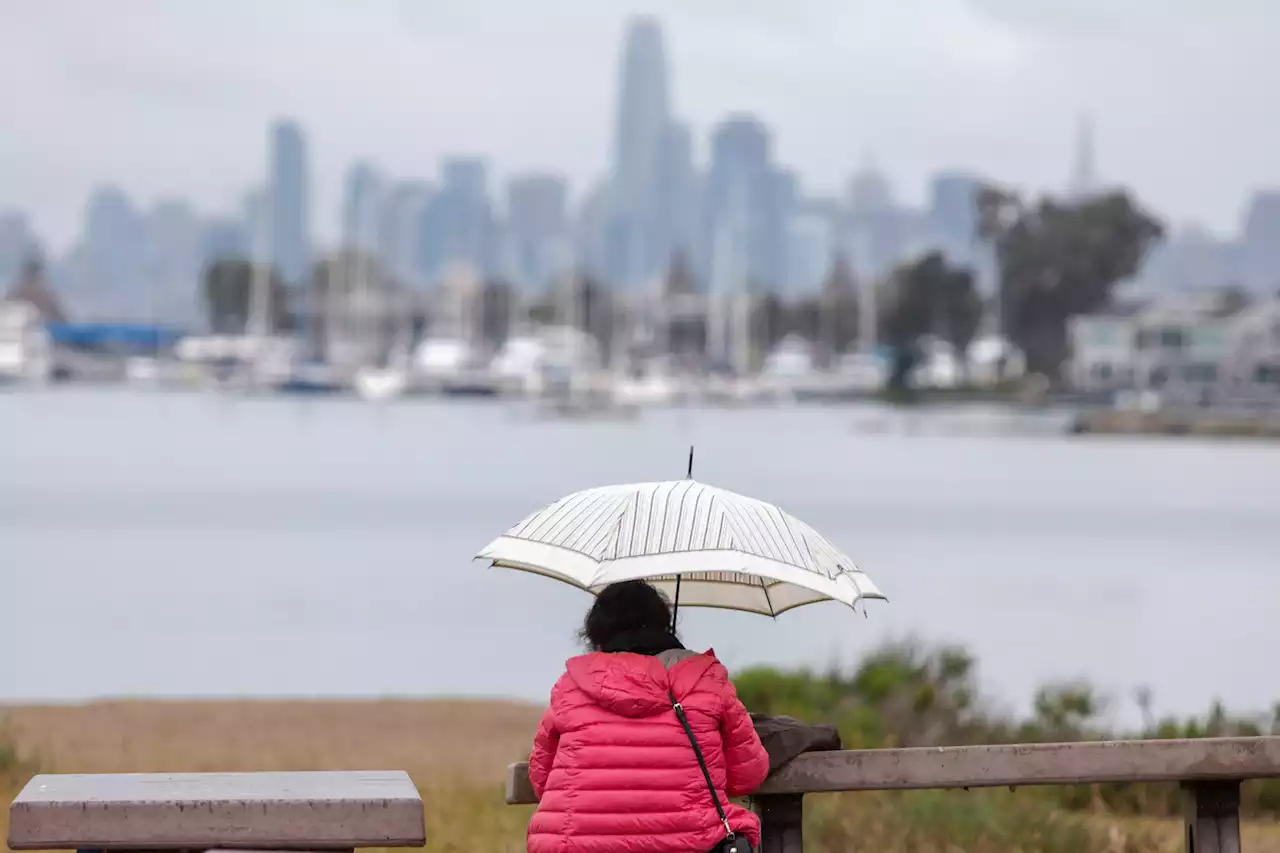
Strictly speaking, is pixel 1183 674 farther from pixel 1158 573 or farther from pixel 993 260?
pixel 993 260

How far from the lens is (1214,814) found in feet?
22.0

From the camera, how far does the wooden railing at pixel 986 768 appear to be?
6.15 m

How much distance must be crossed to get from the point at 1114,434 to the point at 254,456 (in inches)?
2071

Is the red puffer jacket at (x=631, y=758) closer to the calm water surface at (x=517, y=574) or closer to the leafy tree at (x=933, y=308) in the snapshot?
the calm water surface at (x=517, y=574)

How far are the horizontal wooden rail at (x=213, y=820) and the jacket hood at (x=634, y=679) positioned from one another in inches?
21.8

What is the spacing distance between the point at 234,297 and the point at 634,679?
640 feet

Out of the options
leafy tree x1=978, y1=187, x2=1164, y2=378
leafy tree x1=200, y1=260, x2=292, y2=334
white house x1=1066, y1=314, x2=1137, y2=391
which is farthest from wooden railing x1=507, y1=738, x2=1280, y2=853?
leafy tree x1=200, y1=260, x2=292, y2=334

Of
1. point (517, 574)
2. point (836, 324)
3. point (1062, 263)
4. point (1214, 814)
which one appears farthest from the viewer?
point (836, 324)

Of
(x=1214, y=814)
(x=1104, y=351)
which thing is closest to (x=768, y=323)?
(x=1104, y=351)

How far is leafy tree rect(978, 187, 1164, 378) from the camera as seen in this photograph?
436 ft

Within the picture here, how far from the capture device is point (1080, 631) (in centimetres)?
3712

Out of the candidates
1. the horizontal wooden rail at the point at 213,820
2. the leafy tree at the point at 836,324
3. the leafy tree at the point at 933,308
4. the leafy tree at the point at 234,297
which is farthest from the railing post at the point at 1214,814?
the leafy tree at the point at 234,297

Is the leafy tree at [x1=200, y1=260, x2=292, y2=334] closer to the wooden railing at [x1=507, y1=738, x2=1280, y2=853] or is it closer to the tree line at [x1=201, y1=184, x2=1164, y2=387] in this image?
the tree line at [x1=201, y1=184, x2=1164, y2=387]

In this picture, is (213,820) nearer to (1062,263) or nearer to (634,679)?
(634,679)
